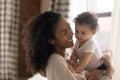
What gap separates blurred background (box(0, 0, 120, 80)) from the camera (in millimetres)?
3053

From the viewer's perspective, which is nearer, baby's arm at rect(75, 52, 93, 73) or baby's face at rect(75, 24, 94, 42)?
baby's arm at rect(75, 52, 93, 73)

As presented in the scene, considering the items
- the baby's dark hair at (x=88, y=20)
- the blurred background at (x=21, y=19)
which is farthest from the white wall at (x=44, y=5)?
the baby's dark hair at (x=88, y=20)

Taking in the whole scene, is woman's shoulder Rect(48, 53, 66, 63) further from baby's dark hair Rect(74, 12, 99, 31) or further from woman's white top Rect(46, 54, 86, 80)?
baby's dark hair Rect(74, 12, 99, 31)

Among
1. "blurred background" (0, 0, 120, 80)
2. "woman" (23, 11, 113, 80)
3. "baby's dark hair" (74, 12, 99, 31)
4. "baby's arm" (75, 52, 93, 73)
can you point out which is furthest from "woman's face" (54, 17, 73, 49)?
"blurred background" (0, 0, 120, 80)

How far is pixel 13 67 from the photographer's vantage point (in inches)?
149

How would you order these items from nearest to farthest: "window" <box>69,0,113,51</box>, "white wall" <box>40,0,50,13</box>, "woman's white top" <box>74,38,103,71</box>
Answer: "woman's white top" <box>74,38,103,71</box> < "window" <box>69,0,113,51</box> < "white wall" <box>40,0,50,13</box>

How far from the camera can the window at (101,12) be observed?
3.00 meters

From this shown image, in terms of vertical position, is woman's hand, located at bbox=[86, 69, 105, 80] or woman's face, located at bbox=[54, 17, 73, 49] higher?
woman's face, located at bbox=[54, 17, 73, 49]

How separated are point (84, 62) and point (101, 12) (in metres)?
1.62

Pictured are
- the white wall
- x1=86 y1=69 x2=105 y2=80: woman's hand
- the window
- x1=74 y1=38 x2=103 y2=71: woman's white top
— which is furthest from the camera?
the white wall

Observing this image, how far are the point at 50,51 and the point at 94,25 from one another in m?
0.46

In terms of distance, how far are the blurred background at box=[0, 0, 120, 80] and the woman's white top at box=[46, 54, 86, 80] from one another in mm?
1356

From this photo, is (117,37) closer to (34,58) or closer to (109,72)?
(109,72)

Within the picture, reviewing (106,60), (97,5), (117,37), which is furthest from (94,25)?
(97,5)
